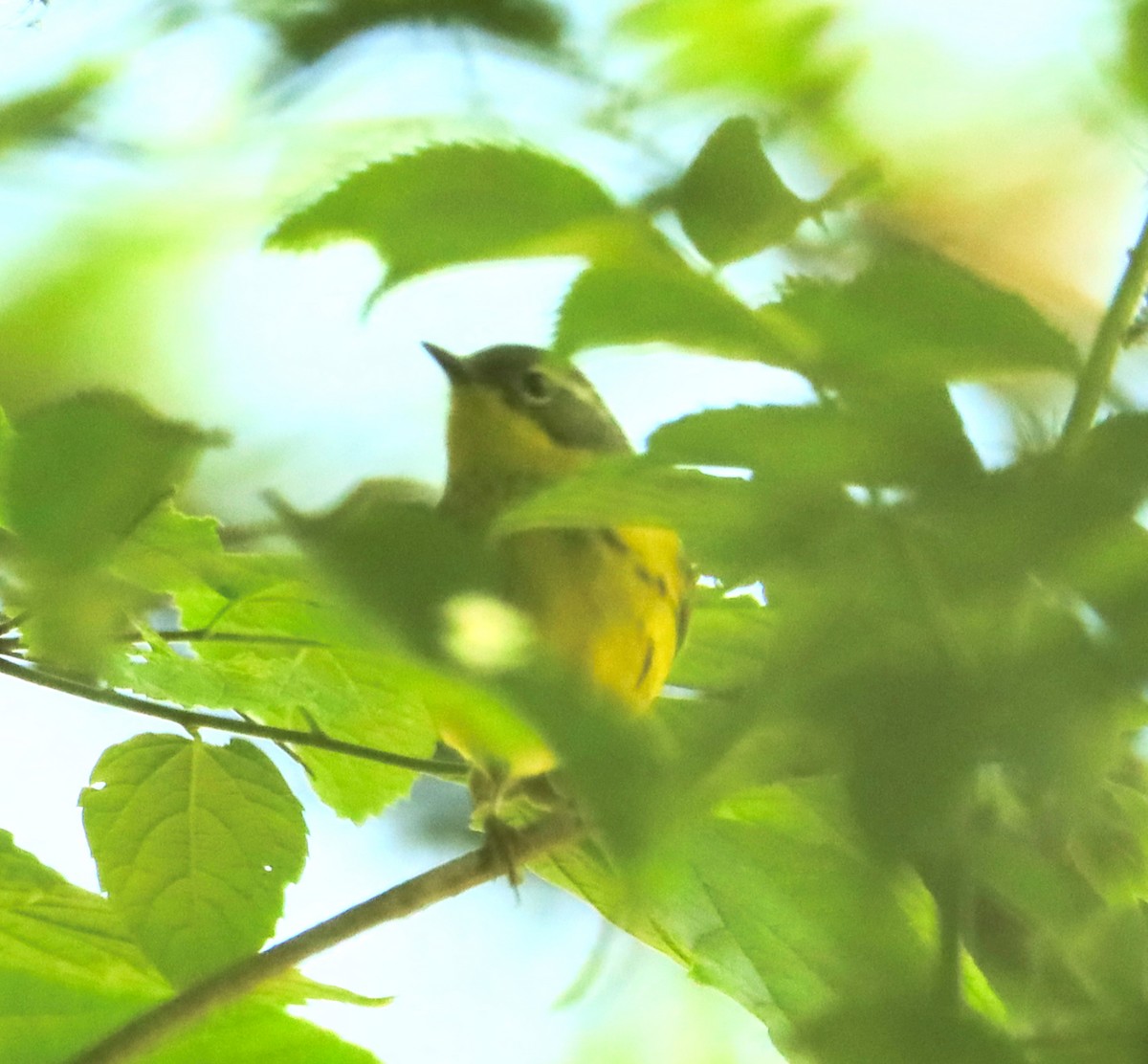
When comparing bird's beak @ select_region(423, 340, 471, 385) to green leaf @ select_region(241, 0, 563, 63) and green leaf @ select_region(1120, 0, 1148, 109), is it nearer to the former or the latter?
green leaf @ select_region(241, 0, 563, 63)

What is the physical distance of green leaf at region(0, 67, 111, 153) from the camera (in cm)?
33

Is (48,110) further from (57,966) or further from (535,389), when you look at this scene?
(535,389)

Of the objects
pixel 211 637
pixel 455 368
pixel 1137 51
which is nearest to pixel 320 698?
pixel 211 637

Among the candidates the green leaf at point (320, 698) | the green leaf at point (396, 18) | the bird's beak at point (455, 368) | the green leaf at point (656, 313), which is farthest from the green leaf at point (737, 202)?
the bird's beak at point (455, 368)

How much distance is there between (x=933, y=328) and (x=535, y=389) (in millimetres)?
915

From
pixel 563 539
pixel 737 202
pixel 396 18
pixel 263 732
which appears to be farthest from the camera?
pixel 563 539

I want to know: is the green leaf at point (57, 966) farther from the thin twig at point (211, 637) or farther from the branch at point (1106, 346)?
the branch at point (1106, 346)

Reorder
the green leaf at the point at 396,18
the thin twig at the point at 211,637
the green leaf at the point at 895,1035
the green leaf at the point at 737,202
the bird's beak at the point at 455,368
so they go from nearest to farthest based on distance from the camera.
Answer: the green leaf at the point at 895,1035, the green leaf at the point at 737,202, the green leaf at the point at 396,18, the thin twig at the point at 211,637, the bird's beak at the point at 455,368

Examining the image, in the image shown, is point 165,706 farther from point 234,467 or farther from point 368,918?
point 234,467

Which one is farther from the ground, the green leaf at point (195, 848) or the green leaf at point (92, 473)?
the green leaf at point (92, 473)

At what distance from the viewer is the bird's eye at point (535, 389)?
3.56ft

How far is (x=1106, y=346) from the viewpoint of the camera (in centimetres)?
22

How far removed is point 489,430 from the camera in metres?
1.06

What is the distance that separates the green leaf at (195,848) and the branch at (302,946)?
69 millimetres
